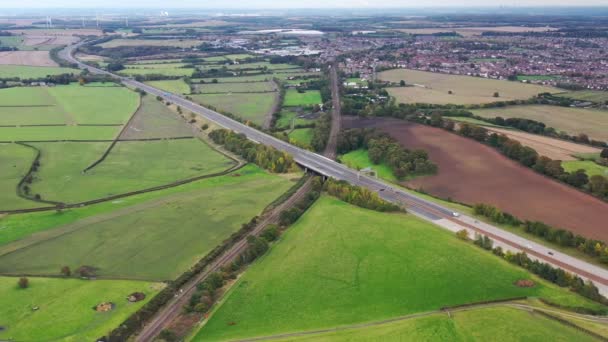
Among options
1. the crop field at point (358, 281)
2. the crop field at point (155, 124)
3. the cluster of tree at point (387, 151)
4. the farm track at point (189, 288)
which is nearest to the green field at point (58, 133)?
the crop field at point (155, 124)

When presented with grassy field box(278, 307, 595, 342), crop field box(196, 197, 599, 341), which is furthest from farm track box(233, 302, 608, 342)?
crop field box(196, 197, 599, 341)

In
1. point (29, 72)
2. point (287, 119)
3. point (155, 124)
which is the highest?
point (29, 72)

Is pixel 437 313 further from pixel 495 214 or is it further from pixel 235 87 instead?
pixel 235 87

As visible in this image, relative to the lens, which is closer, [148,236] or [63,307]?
[63,307]

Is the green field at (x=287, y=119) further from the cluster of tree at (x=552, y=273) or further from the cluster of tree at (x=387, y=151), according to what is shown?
the cluster of tree at (x=552, y=273)

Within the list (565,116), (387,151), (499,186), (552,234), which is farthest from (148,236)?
(565,116)

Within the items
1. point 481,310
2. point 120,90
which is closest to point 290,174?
point 481,310

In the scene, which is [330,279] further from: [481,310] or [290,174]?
[290,174]

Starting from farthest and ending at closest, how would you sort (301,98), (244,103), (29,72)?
(29,72) < (301,98) < (244,103)
